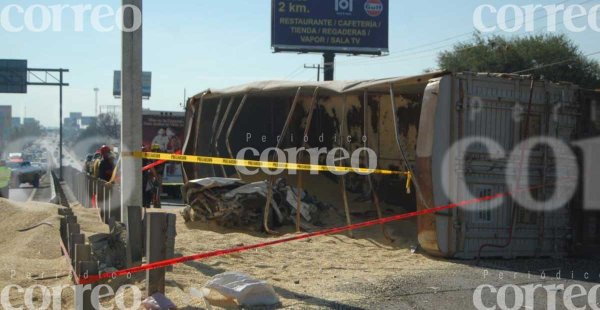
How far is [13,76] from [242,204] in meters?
36.8

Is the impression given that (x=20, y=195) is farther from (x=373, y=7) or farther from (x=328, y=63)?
(x=373, y=7)

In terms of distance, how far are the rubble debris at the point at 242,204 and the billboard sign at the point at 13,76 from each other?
1388 inches

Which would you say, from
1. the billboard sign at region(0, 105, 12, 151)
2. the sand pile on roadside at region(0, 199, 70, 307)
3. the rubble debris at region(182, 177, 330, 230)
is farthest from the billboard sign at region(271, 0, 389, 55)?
the billboard sign at region(0, 105, 12, 151)

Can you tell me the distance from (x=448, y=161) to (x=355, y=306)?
3.40 metres

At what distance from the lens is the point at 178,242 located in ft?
32.6

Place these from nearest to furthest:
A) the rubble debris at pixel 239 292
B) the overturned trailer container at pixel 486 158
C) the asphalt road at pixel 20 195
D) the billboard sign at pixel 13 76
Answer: the rubble debris at pixel 239 292, the overturned trailer container at pixel 486 158, the asphalt road at pixel 20 195, the billboard sign at pixel 13 76

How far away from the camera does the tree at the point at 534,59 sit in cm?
4106

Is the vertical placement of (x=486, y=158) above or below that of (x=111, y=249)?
above

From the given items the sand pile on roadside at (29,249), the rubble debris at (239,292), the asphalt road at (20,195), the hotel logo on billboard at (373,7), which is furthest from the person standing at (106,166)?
the hotel logo on billboard at (373,7)

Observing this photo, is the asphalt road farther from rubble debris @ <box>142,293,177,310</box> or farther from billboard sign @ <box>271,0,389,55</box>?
rubble debris @ <box>142,293,177,310</box>

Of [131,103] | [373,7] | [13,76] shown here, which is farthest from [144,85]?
[131,103]

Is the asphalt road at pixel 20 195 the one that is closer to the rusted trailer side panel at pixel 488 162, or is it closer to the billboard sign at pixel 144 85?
the rusted trailer side panel at pixel 488 162

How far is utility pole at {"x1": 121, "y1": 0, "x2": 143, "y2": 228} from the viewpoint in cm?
880

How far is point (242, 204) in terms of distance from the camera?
38.2ft
